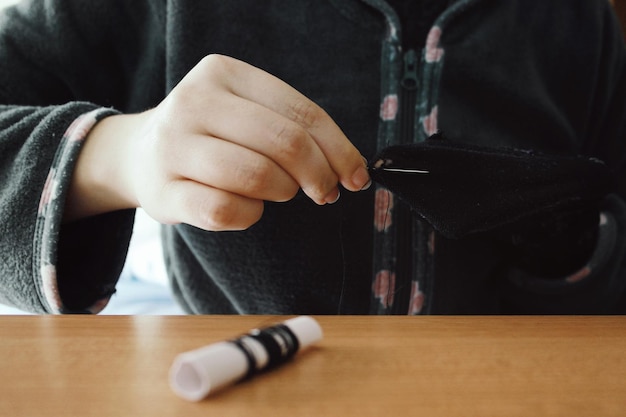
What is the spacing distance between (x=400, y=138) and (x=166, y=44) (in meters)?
0.24

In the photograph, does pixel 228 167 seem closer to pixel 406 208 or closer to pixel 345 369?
pixel 345 369

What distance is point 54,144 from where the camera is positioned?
39 centimetres

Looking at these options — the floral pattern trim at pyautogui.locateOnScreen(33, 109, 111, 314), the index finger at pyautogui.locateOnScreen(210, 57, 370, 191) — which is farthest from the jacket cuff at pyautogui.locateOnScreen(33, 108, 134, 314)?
the index finger at pyautogui.locateOnScreen(210, 57, 370, 191)

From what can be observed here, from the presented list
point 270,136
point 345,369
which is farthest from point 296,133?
point 345,369

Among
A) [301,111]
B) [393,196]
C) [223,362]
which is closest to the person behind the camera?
[223,362]

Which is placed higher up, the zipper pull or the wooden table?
the zipper pull

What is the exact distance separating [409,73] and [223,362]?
1.18 ft

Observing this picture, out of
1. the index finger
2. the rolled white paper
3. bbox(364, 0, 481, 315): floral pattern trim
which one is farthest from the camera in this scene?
bbox(364, 0, 481, 315): floral pattern trim

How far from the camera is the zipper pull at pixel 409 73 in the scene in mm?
514

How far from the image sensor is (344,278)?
0.51 meters

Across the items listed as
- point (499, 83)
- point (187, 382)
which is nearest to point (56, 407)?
point (187, 382)

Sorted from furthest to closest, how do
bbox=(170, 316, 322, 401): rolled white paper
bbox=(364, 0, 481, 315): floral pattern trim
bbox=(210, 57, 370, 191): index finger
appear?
bbox=(364, 0, 481, 315): floral pattern trim, bbox=(210, 57, 370, 191): index finger, bbox=(170, 316, 322, 401): rolled white paper

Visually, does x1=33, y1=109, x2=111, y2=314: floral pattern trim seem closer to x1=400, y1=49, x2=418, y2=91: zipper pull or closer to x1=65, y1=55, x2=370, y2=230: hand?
x1=65, y1=55, x2=370, y2=230: hand

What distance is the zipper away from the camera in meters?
0.51
